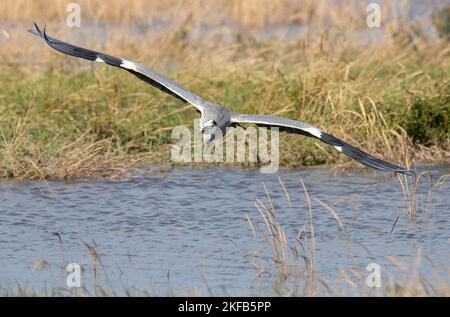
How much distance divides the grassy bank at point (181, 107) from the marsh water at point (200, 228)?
22 centimetres

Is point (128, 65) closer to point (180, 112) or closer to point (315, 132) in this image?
point (315, 132)

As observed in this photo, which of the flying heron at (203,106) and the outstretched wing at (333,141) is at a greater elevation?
the flying heron at (203,106)

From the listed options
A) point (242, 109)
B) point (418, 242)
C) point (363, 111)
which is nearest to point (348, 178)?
point (363, 111)

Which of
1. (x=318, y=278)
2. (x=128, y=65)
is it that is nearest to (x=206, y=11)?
(x=128, y=65)

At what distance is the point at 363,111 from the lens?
9.52 m

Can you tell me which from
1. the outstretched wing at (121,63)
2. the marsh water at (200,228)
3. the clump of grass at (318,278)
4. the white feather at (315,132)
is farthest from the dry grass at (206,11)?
the clump of grass at (318,278)

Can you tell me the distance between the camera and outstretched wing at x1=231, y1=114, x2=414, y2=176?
6854 millimetres

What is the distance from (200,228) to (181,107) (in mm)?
3172

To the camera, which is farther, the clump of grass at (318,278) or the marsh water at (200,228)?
the marsh water at (200,228)

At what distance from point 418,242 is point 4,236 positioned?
9.00 ft

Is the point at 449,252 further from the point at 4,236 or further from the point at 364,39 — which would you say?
the point at 364,39

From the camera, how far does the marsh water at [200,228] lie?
6512 mm

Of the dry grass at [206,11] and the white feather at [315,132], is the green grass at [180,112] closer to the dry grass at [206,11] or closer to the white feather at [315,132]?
the dry grass at [206,11]

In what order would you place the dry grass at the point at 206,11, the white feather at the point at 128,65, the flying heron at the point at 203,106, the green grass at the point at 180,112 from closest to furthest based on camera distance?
the flying heron at the point at 203,106 < the white feather at the point at 128,65 < the green grass at the point at 180,112 < the dry grass at the point at 206,11
